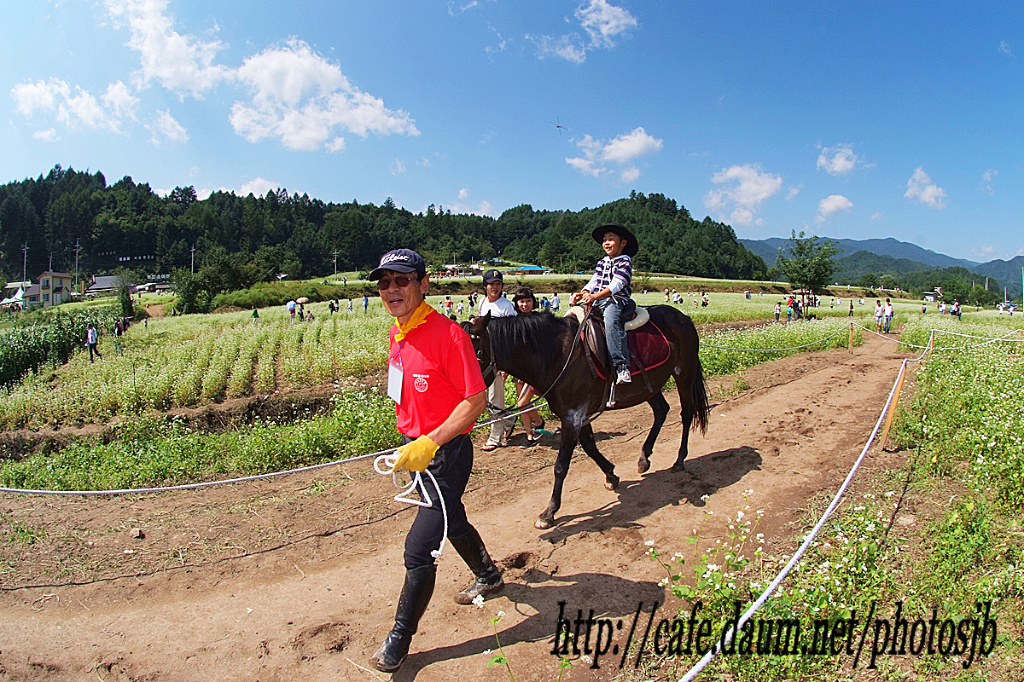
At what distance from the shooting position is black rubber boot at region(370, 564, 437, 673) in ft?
10.3

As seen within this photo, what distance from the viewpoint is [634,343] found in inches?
234

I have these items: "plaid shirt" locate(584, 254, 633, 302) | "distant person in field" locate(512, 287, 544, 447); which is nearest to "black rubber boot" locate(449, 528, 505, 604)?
"plaid shirt" locate(584, 254, 633, 302)

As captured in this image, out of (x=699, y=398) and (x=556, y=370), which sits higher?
(x=556, y=370)

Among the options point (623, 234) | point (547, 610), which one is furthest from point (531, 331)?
point (547, 610)

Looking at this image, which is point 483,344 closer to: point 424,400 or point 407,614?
point 424,400

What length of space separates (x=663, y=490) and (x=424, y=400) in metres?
3.63

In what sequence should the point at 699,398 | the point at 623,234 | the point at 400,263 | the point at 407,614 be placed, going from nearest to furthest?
the point at 400,263
the point at 407,614
the point at 623,234
the point at 699,398

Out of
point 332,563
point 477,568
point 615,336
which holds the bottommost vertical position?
point 332,563

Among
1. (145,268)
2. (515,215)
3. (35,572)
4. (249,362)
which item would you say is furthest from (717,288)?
(515,215)

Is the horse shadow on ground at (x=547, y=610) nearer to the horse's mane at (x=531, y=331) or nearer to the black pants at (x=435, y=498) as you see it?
the black pants at (x=435, y=498)

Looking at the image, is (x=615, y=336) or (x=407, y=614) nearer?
(x=407, y=614)

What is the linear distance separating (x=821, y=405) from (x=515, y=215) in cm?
18281

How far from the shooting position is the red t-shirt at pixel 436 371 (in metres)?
3.05

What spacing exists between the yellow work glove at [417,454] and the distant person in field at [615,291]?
303 centimetres
